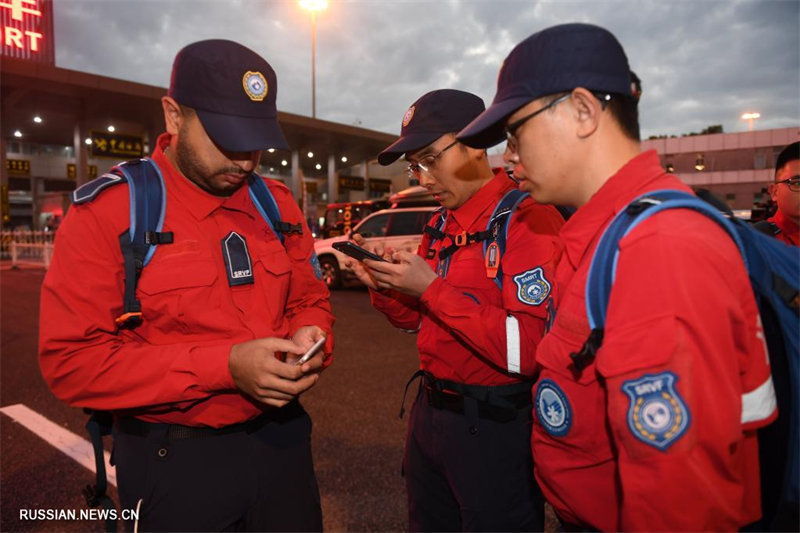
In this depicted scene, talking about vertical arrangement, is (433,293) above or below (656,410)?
above

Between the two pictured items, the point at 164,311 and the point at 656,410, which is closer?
the point at 656,410

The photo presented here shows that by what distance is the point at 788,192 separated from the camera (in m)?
3.61

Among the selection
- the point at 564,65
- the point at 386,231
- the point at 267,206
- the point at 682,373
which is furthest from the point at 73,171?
the point at 682,373

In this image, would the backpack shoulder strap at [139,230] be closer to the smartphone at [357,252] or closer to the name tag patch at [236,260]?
the name tag patch at [236,260]

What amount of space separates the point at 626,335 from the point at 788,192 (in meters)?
3.63

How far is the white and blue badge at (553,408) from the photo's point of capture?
4.07ft

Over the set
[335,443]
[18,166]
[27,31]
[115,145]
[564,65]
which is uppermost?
[27,31]

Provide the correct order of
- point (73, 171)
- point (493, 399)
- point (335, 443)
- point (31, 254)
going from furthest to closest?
point (73, 171), point (31, 254), point (335, 443), point (493, 399)

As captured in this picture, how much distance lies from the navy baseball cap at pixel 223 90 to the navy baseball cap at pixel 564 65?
96 centimetres

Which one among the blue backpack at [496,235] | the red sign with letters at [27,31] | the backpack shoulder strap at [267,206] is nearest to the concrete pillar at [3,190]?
the red sign with letters at [27,31]

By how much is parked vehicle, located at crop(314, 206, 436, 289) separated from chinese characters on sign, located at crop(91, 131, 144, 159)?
1304cm

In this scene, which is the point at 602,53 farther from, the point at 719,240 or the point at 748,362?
the point at 748,362

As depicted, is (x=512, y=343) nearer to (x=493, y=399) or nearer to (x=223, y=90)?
(x=493, y=399)

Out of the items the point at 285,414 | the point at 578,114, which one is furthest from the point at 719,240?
the point at 285,414
